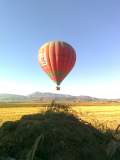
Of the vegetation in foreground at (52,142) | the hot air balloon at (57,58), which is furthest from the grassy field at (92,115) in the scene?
the hot air balloon at (57,58)

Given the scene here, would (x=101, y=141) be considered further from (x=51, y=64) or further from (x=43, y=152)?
(x=51, y=64)

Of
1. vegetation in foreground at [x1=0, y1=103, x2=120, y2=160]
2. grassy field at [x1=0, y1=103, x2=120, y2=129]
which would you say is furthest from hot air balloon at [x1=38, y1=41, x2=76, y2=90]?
vegetation in foreground at [x1=0, y1=103, x2=120, y2=160]

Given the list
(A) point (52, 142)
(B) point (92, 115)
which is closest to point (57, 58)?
(B) point (92, 115)

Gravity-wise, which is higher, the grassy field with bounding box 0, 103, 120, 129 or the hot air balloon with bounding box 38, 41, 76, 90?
the hot air balloon with bounding box 38, 41, 76, 90

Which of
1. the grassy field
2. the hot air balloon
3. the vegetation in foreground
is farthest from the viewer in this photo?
the hot air balloon

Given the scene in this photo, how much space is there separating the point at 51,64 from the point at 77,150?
2931 centimetres

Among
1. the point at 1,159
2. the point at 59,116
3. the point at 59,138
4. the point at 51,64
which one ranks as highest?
Answer: the point at 51,64

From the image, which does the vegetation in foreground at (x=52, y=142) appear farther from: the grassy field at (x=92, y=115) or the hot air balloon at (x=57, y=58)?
the hot air balloon at (x=57, y=58)

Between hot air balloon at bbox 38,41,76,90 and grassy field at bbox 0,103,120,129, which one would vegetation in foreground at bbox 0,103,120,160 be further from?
hot air balloon at bbox 38,41,76,90

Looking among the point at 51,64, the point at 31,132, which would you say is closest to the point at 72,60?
the point at 51,64

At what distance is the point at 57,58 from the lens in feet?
122

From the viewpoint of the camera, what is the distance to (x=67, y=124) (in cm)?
1055

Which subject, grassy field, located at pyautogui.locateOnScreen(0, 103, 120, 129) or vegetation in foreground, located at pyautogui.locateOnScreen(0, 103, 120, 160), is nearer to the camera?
vegetation in foreground, located at pyautogui.locateOnScreen(0, 103, 120, 160)

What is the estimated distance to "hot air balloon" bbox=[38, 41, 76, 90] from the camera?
37.3 metres
